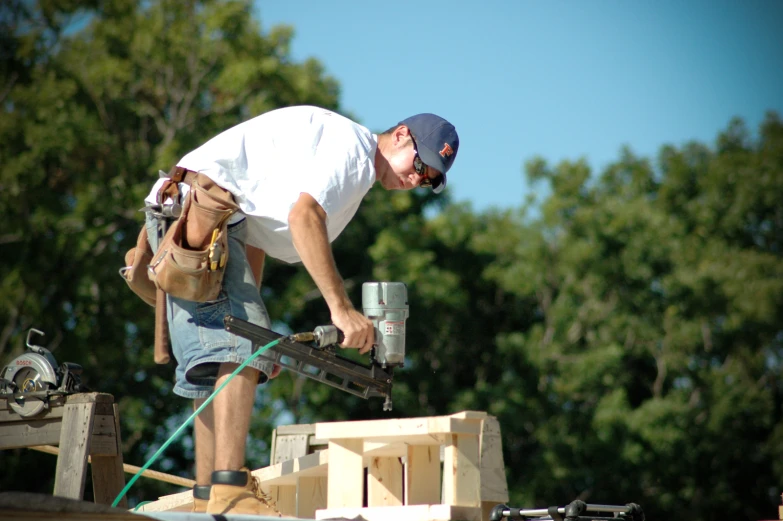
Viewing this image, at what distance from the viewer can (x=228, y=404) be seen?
11.9ft

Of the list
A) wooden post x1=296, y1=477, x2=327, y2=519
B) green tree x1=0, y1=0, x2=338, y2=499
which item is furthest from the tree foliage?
wooden post x1=296, y1=477, x2=327, y2=519

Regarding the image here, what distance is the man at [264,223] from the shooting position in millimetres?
3623

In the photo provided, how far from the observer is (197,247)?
3779mm

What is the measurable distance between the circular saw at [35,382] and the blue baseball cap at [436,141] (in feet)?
5.25

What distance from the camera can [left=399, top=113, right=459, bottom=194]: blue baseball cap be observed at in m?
4.06

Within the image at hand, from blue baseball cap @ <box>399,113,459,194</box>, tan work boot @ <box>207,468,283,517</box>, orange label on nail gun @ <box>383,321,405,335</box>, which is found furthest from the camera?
blue baseball cap @ <box>399,113,459,194</box>

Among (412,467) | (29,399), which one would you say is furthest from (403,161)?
(29,399)

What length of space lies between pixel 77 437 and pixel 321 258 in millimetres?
1134

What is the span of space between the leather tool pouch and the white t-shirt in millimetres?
75

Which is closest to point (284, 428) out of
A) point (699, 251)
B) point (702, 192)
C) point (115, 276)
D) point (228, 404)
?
point (228, 404)

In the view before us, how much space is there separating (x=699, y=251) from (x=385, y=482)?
909 inches

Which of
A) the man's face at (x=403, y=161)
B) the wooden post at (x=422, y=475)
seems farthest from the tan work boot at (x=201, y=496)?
the man's face at (x=403, y=161)

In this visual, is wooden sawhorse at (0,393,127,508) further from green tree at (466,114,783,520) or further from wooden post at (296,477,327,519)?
green tree at (466,114,783,520)

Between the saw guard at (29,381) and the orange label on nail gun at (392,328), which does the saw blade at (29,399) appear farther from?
the orange label on nail gun at (392,328)
